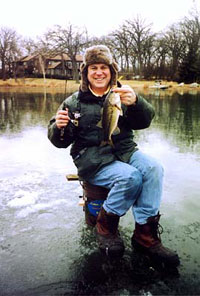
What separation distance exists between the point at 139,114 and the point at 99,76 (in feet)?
1.92

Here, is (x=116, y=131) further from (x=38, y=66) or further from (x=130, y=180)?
(x=38, y=66)

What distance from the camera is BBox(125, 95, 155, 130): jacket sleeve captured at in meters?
3.17

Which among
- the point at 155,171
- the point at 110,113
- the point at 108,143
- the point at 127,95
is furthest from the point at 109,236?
the point at 127,95

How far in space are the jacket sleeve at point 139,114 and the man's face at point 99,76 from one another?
15.1 inches

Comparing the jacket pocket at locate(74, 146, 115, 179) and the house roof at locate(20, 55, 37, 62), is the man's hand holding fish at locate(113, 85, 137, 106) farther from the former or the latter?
the house roof at locate(20, 55, 37, 62)

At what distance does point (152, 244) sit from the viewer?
2855 mm

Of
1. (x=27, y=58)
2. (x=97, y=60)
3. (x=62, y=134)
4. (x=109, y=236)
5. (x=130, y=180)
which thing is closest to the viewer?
(x=130, y=180)

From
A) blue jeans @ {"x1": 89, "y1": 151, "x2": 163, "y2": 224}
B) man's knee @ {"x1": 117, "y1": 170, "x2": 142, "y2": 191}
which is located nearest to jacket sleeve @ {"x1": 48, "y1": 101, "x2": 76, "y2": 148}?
blue jeans @ {"x1": 89, "y1": 151, "x2": 163, "y2": 224}

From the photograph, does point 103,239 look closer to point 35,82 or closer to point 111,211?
point 111,211

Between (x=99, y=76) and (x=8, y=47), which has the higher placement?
(x=8, y=47)

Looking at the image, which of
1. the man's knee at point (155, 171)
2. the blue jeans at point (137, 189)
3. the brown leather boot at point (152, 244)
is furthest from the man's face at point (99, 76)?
the brown leather boot at point (152, 244)

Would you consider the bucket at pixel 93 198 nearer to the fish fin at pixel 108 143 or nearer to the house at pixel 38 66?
the fish fin at pixel 108 143

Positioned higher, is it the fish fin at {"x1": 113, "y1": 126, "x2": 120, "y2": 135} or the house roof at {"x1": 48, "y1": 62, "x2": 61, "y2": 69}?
the house roof at {"x1": 48, "y1": 62, "x2": 61, "y2": 69}

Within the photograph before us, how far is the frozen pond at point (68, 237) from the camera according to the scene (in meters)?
2.48
